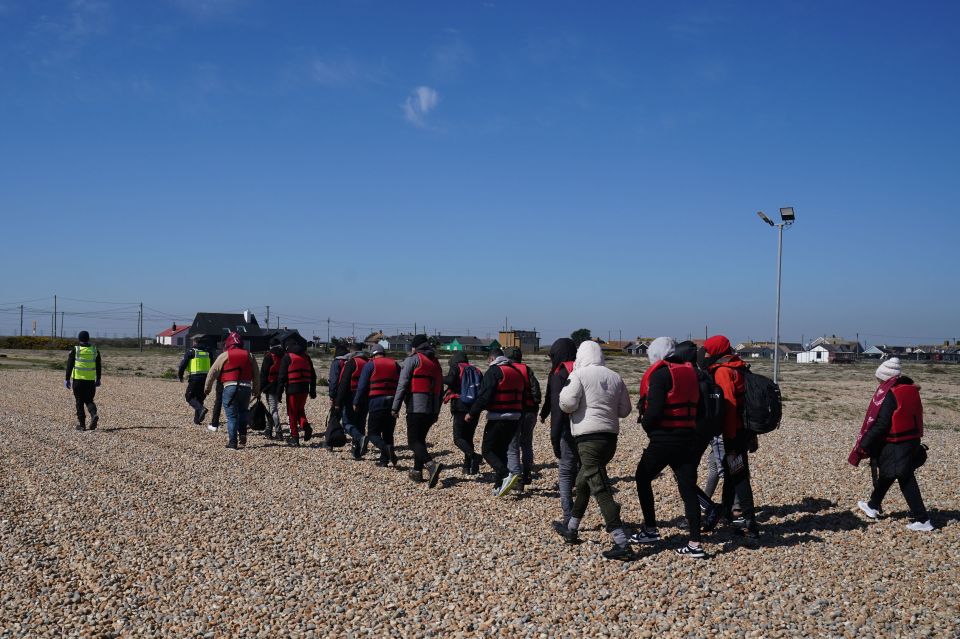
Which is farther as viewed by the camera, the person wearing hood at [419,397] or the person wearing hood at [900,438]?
the person wearing hood at [419,397]

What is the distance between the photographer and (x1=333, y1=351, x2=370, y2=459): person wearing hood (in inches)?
416

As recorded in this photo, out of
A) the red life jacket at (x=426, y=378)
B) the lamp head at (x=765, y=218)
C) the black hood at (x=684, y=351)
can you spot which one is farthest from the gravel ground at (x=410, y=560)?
the lamp head at (x=765, y=218)

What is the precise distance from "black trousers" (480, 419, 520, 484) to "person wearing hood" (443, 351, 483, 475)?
1.91 feet

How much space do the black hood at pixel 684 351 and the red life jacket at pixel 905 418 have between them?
7.62 feet

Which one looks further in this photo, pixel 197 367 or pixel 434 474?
pixel 197 367

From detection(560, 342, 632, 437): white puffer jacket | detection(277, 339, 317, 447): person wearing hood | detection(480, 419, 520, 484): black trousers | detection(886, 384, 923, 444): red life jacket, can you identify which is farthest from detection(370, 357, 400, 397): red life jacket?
detection(886, 384, 923, 444): red life jacket

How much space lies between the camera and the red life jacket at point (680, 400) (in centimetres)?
589

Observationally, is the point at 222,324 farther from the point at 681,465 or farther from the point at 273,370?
the point at 681,465

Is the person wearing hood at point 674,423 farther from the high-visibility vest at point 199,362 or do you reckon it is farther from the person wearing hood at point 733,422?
the high-visibility vest at point 199,362

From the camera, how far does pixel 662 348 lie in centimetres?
612

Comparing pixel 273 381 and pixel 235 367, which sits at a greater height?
pixel 235 367

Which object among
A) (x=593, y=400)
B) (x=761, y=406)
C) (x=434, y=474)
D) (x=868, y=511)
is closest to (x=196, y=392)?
(x=434, y=474)

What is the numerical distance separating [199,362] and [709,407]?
401 inches

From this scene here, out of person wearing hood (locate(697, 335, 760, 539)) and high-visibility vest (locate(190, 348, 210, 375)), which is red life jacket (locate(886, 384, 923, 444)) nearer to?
person wearing hood (locate(697, 335, 760, 539))
